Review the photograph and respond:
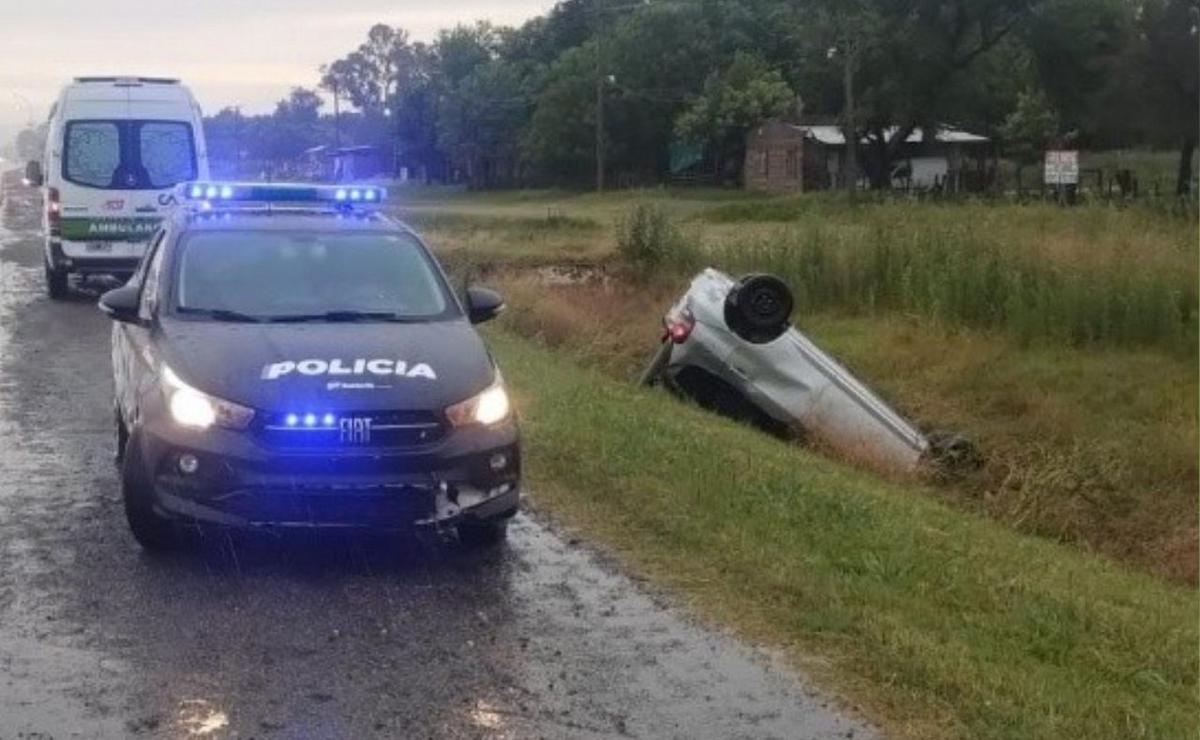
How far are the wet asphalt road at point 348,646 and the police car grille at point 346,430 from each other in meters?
0.63

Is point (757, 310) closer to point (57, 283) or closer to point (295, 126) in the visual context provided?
point (57, 283)

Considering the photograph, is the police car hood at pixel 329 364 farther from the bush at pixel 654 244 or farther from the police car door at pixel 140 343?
the bush at pixel 654 244

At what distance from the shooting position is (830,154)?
2849 inches

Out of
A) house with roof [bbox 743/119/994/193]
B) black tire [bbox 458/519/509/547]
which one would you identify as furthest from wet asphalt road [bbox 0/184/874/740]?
house with roof [bbox 743/119/994/193]

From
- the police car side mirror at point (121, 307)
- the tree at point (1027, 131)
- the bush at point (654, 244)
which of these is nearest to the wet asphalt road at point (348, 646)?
the police car side mirror at point (121, 307)

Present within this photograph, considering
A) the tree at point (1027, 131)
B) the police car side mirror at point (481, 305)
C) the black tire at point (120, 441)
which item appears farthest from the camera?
the tree at point (1027, 131)

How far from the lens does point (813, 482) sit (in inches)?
369

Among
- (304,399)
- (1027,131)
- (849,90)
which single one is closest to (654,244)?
(304,399)

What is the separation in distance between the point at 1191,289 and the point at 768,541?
31.4ft

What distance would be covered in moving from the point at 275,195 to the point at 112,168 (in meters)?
11.8

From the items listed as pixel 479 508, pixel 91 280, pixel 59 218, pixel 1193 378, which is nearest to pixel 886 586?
pixel 479 508

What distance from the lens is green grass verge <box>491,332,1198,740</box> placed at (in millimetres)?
5402

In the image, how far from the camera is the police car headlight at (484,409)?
6977 mm

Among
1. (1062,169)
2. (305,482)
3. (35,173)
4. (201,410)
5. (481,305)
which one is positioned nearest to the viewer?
(305,482)
